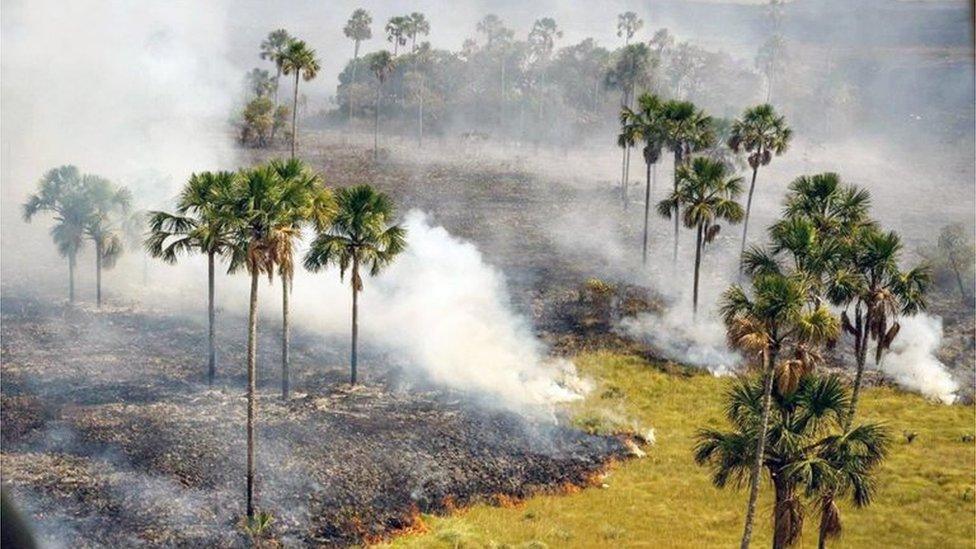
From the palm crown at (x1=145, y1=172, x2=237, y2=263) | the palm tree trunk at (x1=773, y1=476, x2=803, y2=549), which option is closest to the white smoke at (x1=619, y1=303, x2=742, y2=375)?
the palm tree trunk at (x1=773, y1=476, x2=803, y2=549)

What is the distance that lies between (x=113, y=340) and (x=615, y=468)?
2492 cm

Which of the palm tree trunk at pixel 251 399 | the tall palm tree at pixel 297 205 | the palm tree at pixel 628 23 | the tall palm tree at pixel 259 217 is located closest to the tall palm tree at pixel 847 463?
the tall palm tree at pixel 297 205

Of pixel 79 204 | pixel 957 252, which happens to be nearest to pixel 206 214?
pixel 79 204

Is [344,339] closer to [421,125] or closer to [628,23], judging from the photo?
[421,125]

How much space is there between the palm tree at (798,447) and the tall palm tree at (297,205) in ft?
40.1

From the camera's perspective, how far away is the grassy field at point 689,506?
2544 cm

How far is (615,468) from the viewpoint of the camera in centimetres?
3064

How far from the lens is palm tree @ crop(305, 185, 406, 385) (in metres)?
32.3

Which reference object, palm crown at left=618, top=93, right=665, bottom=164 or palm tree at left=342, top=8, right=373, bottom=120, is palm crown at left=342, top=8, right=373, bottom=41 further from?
palm crown at left=618, top=93, right=665, bottom=164

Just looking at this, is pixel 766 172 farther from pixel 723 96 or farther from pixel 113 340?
pixel 113 340

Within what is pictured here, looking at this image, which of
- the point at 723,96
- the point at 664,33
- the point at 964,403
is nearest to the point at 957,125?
the point at 723,96

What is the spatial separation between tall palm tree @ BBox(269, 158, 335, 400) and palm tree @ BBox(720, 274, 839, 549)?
11984 millimetres

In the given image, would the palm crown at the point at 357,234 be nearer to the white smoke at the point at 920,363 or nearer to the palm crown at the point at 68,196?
the palm crown at the point at 68,196

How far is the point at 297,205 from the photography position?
2439 centimetres
